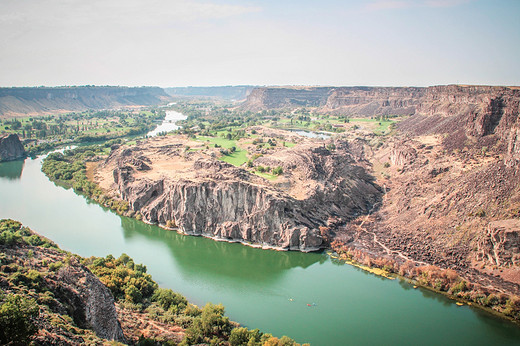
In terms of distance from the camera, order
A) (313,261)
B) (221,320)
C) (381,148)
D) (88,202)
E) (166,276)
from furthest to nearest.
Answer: (381,148) < (88,202) < (313,261) < (166,276) < (221,320)

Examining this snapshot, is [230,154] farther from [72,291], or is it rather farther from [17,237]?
[72,291]

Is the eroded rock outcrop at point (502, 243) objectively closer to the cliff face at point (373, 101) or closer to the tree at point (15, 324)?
the tree at point (15, 324)

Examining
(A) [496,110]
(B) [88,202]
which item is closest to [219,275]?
(B) [88,202]

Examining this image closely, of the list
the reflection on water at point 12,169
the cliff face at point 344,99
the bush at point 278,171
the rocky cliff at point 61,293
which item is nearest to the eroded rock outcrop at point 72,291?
the rocky cliff at point 61,293

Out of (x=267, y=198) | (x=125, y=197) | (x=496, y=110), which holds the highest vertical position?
(x=496, y=110)

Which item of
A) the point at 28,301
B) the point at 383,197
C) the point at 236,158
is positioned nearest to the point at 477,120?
the point at 383,197

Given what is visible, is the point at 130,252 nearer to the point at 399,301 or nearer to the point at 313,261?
the point at 313,261

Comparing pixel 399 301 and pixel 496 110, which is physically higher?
Answer: pixel 496 110
